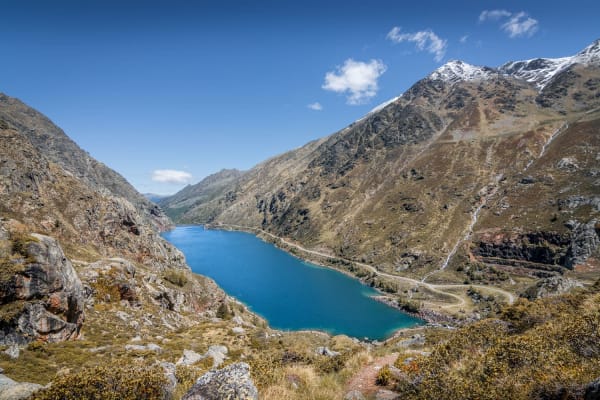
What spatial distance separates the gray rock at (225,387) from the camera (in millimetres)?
7500

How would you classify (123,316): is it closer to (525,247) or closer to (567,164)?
(525,247)

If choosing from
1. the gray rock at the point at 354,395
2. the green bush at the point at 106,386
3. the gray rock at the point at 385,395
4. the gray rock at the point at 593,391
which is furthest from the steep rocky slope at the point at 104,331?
the gray rock at the point at 593,391

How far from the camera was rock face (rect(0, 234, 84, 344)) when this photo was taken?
18.1 metres

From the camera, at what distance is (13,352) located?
15.6 m

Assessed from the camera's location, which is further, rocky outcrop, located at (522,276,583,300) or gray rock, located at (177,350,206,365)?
rocky outcrop, located at (522,276,583,300)

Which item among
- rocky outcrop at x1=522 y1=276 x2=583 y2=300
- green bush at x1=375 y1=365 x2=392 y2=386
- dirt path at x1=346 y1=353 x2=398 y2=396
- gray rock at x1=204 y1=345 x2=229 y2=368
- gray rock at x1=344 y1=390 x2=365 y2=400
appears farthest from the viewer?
rocky outcrop at x1=522 y1=276 x2=583 y2=300

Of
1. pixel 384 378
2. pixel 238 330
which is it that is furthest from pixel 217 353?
pixel 384 378

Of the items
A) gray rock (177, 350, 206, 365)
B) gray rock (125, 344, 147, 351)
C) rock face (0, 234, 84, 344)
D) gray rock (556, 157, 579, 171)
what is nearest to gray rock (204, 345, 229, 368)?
gray rock (177, 350, 206, 365)

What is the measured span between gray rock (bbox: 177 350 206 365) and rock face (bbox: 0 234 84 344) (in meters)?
7.99

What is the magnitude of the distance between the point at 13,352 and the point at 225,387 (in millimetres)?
15291

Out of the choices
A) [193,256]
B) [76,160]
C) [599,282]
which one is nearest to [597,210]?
[599,282]

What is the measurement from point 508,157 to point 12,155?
207 metres

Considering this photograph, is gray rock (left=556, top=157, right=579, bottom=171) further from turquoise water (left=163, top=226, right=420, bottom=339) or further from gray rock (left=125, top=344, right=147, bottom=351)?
gray rock (left=125, top=344, right=147, bottom=351)

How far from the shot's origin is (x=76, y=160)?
636 feet
